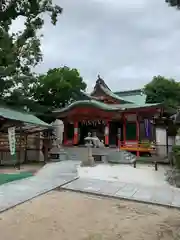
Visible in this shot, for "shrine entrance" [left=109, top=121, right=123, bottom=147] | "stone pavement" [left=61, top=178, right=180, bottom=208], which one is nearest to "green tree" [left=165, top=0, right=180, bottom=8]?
"stone pavement" [left=61, top=178, right=180, bottom=208]

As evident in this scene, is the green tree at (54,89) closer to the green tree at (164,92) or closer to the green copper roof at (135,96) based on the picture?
the green copper roof at (135,96)

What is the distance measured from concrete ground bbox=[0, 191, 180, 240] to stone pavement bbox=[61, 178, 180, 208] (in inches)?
17.6

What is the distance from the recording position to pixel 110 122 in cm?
2053

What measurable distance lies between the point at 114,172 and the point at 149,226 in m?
7.14

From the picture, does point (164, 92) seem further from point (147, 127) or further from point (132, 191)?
point (132, 191)

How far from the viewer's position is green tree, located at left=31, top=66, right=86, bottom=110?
2195 cm

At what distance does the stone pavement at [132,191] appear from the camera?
693 cm

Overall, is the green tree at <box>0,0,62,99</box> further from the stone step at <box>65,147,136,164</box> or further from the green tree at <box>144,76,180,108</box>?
the green tree at <box>144,76,180,108</box>

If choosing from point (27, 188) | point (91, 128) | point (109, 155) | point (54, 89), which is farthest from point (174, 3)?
point (54, 89)

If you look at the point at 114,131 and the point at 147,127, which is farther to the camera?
the point at 114,131

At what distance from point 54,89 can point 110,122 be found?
5.92 metres

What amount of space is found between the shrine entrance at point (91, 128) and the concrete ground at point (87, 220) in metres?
13.8

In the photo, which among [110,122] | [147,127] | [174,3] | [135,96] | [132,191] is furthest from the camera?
[135,96]

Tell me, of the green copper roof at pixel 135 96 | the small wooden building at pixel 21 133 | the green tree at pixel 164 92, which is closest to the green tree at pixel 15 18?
the small wooden building at pixel 21 133
